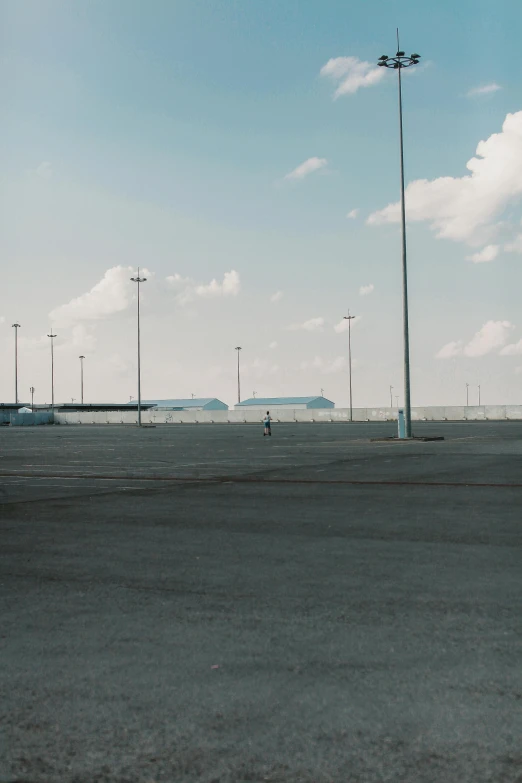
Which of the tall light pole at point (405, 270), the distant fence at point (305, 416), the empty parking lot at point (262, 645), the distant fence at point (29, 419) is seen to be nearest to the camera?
the empty parking lot at point (262, 645)

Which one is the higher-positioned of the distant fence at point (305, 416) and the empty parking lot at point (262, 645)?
the distant fence at point (305, 416)

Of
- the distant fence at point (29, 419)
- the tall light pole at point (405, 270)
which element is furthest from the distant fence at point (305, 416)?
the tall light pole at point (405, 270)

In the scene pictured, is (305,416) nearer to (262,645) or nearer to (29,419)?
(29,419)

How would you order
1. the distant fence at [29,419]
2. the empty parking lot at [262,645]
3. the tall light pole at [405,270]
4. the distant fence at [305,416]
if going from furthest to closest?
the distant fence at [29,419], the distant fence at [305,416], the tall light pole at [405,270], the empty parking lot at [262,645]

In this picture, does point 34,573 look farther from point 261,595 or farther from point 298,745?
point 298,745

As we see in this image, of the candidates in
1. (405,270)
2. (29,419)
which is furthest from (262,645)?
(29,419)

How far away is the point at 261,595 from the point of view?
6.89 m

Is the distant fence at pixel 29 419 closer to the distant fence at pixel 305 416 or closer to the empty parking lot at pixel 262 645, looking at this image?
the distant fence at pixel 305 416

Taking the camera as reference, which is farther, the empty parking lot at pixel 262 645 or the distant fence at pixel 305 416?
the distant fence at pixel 305 416

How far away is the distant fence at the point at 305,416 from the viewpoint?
78625 millimetres

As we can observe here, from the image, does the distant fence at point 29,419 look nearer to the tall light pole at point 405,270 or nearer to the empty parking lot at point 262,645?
the tall light pole at point 405,270

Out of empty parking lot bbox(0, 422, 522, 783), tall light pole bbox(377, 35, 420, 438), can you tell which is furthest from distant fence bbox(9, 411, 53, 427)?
empty parking lot bbox(0, 422, 522, 783)

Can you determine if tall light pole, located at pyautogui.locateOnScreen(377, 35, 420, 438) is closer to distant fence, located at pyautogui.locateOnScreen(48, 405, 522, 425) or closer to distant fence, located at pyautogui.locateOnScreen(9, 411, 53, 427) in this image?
distant fence, located at pyautogui.locateOnScreen(48, 405, 522, 425)

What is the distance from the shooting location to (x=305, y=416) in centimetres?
9069
